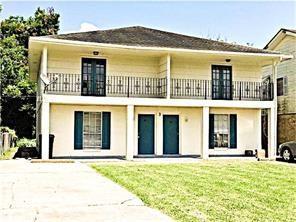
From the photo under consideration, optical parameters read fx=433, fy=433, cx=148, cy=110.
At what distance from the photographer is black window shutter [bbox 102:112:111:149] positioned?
65.8 ft

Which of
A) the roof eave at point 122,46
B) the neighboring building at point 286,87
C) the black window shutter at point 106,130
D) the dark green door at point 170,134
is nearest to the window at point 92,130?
the black window shutter at point 106,130

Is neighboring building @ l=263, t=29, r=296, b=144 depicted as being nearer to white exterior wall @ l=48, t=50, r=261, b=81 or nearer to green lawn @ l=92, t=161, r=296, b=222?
white exterior wall @ l=48, t=50, r=261, b=81

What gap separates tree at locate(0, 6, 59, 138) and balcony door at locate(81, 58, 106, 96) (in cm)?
1415

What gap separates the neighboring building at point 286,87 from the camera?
24.2 m

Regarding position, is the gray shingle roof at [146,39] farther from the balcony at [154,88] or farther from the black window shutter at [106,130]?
the black window shutter at [106,130]

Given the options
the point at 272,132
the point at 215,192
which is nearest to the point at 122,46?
the point at 272,132

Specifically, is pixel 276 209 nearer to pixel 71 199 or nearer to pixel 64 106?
pixel 71 199

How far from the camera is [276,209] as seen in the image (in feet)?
25.5

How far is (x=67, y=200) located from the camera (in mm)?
8539

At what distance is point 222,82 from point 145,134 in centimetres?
478

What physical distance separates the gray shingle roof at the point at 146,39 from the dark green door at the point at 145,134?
3540 mm

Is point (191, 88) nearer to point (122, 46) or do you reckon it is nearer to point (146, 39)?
point (146, 39)

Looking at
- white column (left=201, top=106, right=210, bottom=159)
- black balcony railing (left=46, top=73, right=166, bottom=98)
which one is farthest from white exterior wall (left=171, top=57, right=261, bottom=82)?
white column (left=201, top=106, right=210, bottom=159)

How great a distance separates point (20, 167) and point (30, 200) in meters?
6.65
